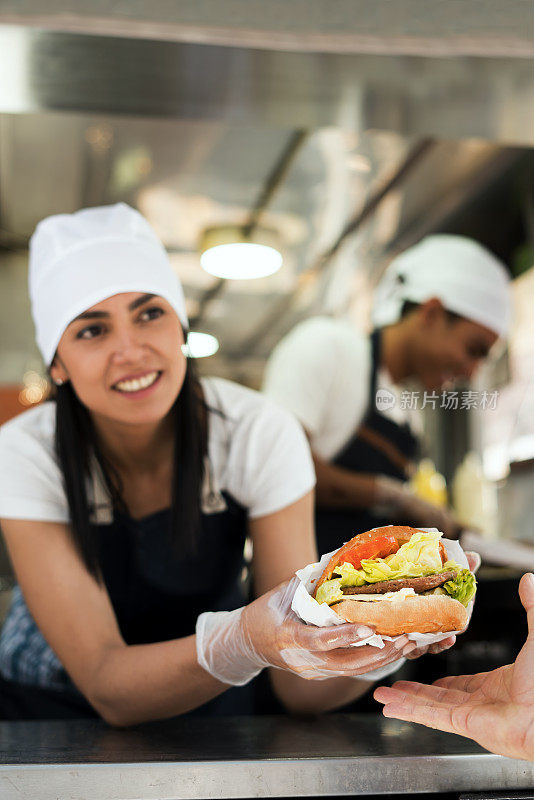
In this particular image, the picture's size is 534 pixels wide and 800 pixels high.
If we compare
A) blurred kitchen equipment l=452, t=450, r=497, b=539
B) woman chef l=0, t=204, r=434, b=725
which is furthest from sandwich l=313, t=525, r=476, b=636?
blurred kitchen equipment l=452, t=450, r=497, b=539

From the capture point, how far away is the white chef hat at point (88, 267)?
52.1 inches

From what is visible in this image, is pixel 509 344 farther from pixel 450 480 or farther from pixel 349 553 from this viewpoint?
pixel 349 553

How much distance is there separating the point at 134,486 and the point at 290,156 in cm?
171

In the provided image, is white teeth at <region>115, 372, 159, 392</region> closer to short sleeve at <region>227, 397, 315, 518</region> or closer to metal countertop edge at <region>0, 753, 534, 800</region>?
short sleeve at <region>227, 397, 315, 518</region>

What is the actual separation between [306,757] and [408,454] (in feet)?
5.41

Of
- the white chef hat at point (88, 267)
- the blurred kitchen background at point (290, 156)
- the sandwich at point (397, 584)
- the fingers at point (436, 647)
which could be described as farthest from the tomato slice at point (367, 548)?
the blurred kitchen background at point (290, 156)

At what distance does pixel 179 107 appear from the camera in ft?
5.72

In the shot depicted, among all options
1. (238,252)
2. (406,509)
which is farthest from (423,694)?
(238,252)

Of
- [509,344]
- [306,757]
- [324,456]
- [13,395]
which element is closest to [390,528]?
[306,757]

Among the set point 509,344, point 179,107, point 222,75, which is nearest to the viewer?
point 222,75

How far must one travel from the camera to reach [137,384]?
4.39 ft

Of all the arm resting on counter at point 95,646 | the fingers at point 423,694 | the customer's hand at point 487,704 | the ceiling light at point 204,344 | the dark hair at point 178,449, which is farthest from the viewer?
the ceiling light at point 204,344

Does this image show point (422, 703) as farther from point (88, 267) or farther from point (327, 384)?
point (327, 384)

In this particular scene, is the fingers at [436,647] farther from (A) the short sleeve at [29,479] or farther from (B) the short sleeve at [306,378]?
(B) the short sleeve at [306,378]
